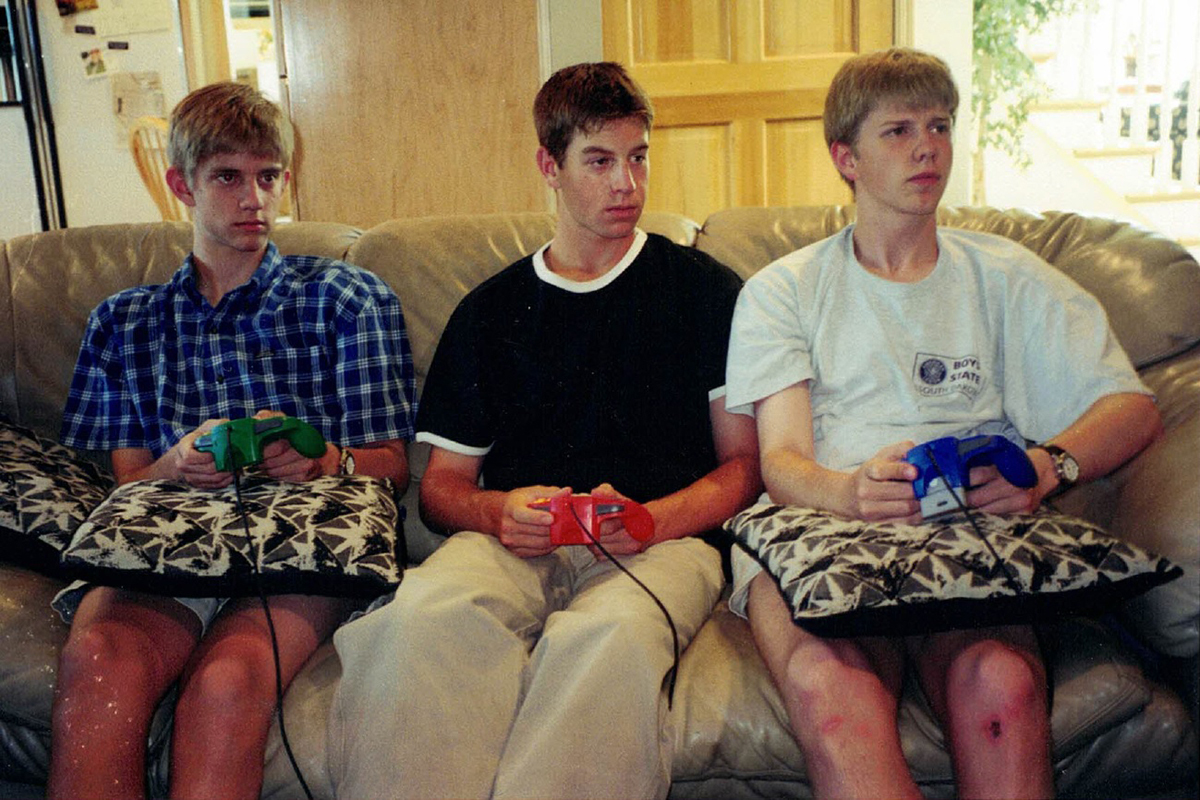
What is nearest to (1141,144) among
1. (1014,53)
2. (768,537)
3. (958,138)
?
(1014,53)

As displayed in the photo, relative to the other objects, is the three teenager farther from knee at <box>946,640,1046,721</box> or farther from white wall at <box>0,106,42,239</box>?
white wall at <box>0,106,42,239</box>

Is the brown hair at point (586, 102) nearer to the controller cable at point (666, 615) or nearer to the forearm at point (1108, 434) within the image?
the controller cable at point (666, 615)

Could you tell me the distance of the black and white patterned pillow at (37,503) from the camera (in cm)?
163

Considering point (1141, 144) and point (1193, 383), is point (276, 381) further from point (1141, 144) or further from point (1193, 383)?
point (1141, 144)

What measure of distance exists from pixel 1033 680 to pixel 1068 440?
37 cm

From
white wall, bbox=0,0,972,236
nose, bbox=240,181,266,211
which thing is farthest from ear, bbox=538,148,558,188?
white wall, bbox=0,0,972,236

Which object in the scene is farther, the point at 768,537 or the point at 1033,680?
the point at 768,537

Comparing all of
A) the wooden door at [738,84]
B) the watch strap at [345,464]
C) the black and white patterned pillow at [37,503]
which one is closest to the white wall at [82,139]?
the wooden door at [738,84]

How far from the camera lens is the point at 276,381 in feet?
6.16

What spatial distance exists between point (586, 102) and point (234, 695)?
993 millimetres

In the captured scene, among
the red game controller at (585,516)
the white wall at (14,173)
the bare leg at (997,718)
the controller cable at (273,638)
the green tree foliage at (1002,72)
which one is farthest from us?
the white wall at (14,173)

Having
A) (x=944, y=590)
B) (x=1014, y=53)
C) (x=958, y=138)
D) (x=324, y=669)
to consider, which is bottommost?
(x=324, y=669)

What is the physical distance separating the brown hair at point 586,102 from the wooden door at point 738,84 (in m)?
2.25

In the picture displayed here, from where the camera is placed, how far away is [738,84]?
4.04 meters
